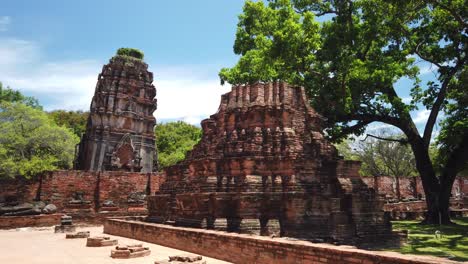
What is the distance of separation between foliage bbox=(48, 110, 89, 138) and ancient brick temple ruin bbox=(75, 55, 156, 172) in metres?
13.3

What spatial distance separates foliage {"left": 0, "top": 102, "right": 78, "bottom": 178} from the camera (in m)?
23.1

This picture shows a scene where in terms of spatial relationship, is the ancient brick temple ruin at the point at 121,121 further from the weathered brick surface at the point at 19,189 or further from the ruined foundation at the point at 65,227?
the ruined foundation at the point at 65,227

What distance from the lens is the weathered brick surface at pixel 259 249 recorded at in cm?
510

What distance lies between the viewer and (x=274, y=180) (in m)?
10.2

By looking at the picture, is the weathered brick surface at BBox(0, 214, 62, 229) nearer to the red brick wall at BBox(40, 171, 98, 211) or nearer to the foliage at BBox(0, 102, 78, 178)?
the red brick wall at BBox(40, 171, 98, 211)

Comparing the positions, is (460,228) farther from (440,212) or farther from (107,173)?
(107,173)

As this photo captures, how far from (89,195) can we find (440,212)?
17008 millimetres

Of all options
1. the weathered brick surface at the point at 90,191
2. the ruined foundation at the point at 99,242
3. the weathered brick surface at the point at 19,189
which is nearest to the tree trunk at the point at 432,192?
the ruined foundation at the point at 99,242

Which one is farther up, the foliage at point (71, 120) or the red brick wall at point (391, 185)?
the foliage at point (71, 120)

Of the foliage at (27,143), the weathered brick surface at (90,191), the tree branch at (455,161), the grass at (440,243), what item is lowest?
the grass at (440,243)

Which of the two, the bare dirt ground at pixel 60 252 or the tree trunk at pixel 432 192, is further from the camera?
the tree trunk at pixel 432 192

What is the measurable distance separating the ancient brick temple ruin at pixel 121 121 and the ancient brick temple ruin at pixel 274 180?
18996mm

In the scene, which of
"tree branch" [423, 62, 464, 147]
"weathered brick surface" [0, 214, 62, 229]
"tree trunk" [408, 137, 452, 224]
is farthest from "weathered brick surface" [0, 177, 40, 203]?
"tree branch" [423, 62, 464, 147]

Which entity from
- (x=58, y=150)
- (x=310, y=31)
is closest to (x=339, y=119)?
(x=310, y=31)
